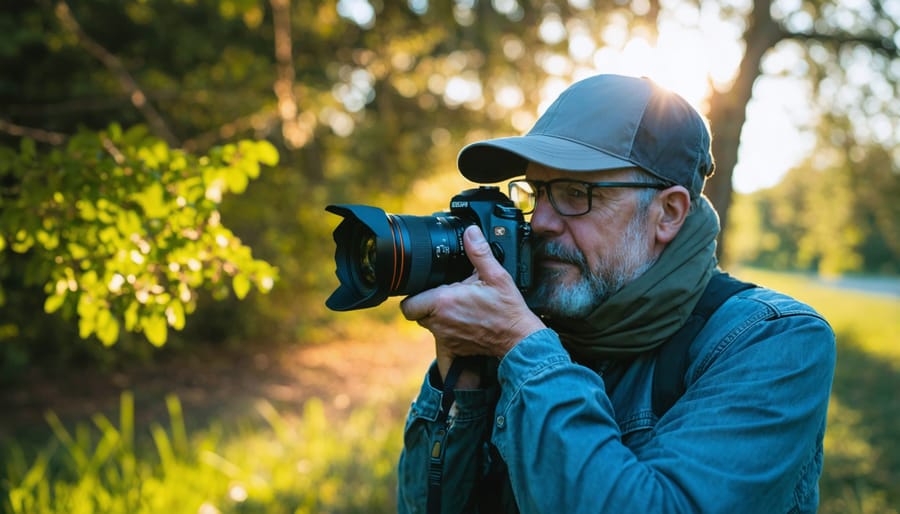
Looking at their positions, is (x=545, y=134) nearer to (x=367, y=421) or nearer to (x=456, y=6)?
(x=367, y=421)

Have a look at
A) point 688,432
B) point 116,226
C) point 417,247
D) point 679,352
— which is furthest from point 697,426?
point 116,226

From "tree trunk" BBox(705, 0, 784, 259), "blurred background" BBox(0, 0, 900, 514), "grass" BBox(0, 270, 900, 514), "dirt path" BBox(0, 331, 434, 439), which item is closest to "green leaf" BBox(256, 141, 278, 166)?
"blurred background" BBox(0, 0, 900, 514)

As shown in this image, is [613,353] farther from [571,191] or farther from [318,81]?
[318,81]

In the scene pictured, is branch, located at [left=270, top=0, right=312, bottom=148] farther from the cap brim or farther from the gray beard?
the gray beard

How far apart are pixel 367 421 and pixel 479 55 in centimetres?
432

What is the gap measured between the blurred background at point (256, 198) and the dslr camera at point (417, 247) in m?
0.53

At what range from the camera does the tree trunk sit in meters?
4.82

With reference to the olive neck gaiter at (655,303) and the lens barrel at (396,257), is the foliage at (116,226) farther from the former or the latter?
the olive neck gaiter at (655,303)

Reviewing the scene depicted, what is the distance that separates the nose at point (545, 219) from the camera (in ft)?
5.29

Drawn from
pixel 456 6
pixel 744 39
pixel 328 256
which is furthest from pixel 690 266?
pixel 456 6

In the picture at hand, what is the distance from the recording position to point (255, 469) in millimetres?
3930

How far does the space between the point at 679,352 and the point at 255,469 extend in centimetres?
309

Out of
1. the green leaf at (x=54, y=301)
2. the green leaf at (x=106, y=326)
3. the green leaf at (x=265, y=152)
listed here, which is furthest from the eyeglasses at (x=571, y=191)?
the green leaf at (x=54, y=301)

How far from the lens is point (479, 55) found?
7480 mm
